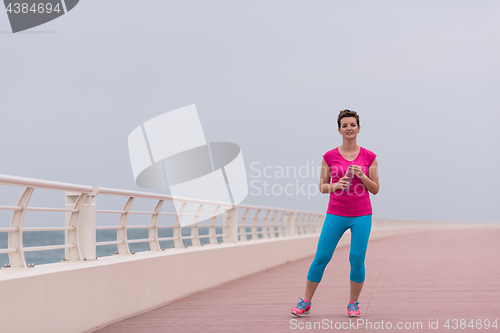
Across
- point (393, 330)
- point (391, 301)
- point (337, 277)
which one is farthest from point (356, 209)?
point (337, 277)

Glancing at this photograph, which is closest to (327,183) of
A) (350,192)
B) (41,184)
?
(350,192)

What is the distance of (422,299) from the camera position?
851cm

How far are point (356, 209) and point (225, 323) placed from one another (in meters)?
1.72

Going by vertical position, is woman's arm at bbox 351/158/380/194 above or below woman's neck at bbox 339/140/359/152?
below

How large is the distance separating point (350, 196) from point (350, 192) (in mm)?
41

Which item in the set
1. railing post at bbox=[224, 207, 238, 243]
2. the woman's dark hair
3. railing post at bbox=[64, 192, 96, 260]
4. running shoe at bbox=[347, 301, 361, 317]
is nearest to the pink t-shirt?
the woman's dark hair

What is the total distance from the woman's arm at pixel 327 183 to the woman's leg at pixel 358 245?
14.9 inches

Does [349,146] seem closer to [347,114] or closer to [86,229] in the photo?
[347,114]

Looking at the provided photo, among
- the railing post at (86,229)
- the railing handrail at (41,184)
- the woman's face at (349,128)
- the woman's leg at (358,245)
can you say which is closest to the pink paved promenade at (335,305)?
the woman's leg at (358,245)

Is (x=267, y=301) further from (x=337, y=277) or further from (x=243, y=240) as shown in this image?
(x=243, y=240)

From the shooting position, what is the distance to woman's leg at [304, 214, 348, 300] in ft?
21.9

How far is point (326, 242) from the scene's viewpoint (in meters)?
6.78

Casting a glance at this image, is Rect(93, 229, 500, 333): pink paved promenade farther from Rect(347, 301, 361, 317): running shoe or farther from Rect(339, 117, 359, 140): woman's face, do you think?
Rect(339, 117, 359, 140): woman's face

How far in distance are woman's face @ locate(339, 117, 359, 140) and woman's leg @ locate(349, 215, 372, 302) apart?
2.65 feet
